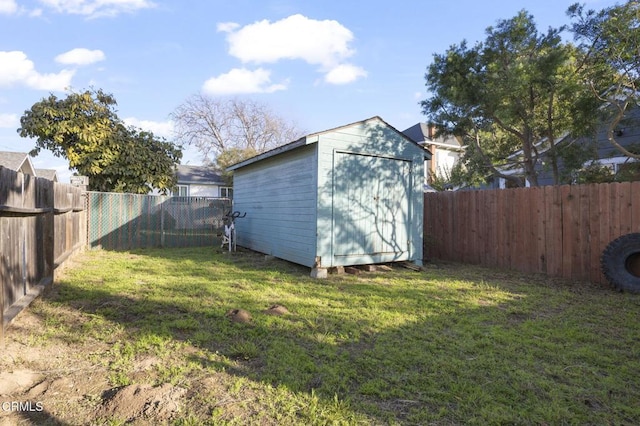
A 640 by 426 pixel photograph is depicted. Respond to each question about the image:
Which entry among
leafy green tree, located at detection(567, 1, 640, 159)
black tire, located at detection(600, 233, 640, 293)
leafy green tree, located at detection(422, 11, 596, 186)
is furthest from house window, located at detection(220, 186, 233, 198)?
black tire, located at detection(600, 233, 640, 293)

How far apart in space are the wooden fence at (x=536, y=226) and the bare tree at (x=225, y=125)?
2383 centimetres

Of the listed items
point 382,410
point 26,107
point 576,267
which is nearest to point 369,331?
point 382,410

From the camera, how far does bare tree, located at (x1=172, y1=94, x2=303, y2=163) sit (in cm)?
3031

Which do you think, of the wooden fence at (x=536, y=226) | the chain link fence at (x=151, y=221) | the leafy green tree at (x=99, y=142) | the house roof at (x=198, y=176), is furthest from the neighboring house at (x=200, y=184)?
the wooden fence at (x=536, y=226)

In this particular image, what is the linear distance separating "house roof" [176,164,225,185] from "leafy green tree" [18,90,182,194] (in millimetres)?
12674

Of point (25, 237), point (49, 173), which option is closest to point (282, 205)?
point (25, 237)

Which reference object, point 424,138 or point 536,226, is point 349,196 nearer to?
point 536,226

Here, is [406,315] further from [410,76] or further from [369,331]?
[410,76]

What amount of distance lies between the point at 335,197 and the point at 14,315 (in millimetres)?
4625

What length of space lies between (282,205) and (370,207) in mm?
1967

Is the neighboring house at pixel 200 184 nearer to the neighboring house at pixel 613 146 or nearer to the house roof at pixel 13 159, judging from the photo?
the house roof at pixel 13 159

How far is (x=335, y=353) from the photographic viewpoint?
3047 mm

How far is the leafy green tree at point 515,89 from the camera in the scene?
7516mm

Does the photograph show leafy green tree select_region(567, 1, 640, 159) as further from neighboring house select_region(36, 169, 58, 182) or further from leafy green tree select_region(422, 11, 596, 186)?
neighboring house select_region(36, 169, 58, 182)
